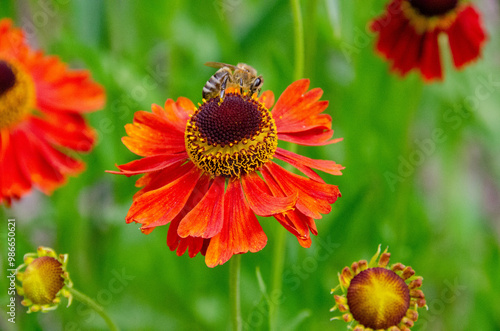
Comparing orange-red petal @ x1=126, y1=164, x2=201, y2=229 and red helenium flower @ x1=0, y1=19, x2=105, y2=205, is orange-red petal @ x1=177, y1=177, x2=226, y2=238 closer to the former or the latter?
orange-red petal @ x1=126, y1=164, x2=201, y2=229

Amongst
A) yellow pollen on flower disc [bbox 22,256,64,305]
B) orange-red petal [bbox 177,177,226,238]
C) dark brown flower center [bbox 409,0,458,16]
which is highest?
dark brown flower center [bbox 409,0,458,16]

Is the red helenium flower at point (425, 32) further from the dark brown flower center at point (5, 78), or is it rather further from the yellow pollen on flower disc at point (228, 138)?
the dark brown flower center at point (5, 78)

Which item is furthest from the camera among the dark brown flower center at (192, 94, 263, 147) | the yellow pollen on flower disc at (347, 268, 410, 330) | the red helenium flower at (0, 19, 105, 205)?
the red helenium flower at (0, 19, 105, 205)

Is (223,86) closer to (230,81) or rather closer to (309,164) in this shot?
(230,81)

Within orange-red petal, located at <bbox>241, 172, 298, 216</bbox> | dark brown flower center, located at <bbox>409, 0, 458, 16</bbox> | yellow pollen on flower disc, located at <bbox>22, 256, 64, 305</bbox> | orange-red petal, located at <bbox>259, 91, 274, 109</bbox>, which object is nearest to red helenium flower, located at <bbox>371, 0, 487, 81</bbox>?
dark brown flower center, located at <bbox>409, 0, 458, 16</bbox>

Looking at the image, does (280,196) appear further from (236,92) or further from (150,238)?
(150,238)

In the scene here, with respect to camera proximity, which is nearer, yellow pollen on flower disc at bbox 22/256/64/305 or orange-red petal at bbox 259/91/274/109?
yellow pollen on flower disc at bbox 22/256/64/305

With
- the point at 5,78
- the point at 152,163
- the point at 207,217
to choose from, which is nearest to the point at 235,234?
the point at 207,217
